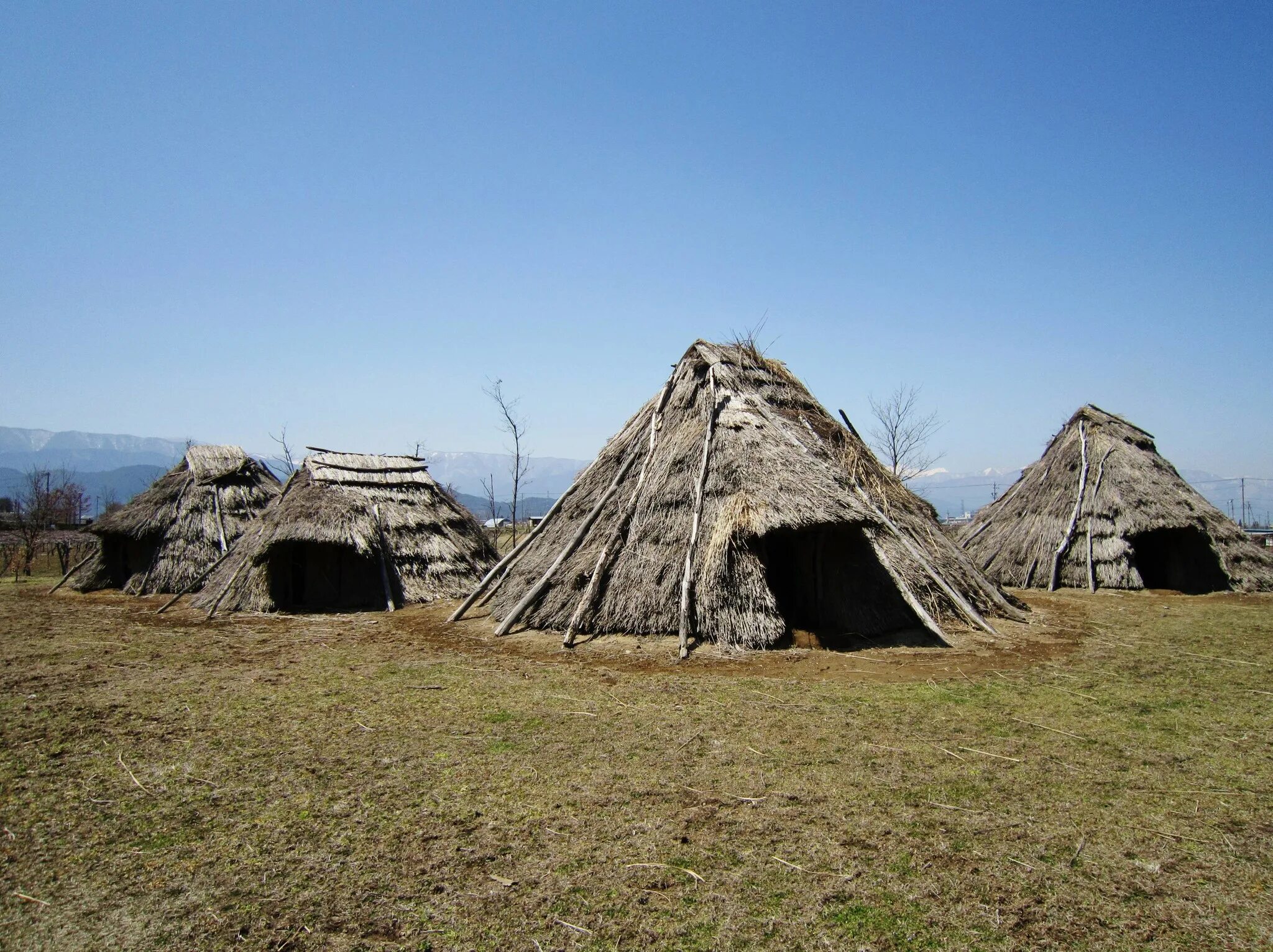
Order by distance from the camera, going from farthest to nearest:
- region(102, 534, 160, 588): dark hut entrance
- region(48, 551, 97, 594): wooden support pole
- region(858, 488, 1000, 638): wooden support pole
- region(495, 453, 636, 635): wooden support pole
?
region(102, 534, 160, 588): dark hut entrance
region(48, 551, 97, 594): wooden support pole
region(495, 453, 636, 635): wooden support pole
region(858, 488, 1000, 638): wooden support pole

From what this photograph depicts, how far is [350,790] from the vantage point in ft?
17.6

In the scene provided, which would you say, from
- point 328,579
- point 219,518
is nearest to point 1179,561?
point 328,579

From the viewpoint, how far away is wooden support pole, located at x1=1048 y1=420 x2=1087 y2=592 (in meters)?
16.6

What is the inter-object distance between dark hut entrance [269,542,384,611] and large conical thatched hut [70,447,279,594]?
107 inches

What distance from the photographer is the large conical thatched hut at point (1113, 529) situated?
1628 cm

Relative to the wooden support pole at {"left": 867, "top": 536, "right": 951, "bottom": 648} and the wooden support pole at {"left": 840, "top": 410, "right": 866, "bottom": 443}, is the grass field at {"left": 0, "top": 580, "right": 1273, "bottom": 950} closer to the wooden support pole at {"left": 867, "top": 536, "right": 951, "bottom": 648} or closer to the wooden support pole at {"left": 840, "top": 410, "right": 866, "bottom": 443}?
the wooden support pole at {"left": 867, "top": 536, "right": 951, "bottom": 648}

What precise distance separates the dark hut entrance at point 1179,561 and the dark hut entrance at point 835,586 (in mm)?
9212

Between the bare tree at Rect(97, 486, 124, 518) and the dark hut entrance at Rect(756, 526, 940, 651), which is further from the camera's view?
the bare tree at Rect(97, 486, 124, 518)

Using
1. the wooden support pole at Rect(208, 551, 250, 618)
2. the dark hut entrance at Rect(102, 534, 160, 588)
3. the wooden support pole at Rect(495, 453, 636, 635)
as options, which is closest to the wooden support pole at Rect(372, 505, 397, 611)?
the wooden support pole at Rect(208, 551, 250, 618)

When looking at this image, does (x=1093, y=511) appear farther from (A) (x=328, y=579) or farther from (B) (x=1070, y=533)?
(A) (x=328, y=579)

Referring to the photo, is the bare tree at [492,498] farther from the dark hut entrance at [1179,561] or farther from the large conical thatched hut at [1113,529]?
the dark hut entrance at [1179,561]

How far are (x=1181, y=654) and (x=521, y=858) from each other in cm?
971

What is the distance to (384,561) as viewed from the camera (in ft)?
50.9

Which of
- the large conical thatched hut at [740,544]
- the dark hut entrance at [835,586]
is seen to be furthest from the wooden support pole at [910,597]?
the dark hut entrance at [835,586]
